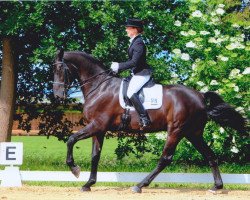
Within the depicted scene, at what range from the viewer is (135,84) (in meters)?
11.6

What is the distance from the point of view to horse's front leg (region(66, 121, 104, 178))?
11.5 meters

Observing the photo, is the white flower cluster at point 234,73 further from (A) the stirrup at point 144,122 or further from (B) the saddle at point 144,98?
(A) the stirrup at point 144,122

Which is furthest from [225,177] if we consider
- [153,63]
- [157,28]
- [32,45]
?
[32,45]

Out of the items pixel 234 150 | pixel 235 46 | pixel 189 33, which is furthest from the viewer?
pixel 234 150

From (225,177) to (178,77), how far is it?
4447 millimetres

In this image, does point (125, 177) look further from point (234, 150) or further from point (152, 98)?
point (234, 150)

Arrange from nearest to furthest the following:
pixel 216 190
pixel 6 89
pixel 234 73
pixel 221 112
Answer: pixel 216 190
pixel 221 112
pixel 234 73
pixel 6 89

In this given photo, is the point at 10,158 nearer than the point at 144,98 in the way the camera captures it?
No

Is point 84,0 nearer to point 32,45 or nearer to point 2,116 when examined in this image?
point 32,45

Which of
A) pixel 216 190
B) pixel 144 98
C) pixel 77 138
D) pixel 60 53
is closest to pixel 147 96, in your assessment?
pixel 144 98

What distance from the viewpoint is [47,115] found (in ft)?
66.5

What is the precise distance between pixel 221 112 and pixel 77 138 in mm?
2779

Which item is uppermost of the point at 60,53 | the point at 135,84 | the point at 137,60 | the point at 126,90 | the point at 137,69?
the point at 60,53

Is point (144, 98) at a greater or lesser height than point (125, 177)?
greater
